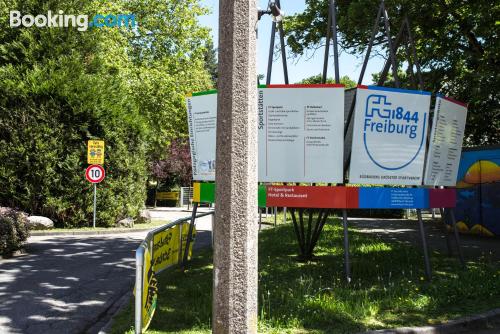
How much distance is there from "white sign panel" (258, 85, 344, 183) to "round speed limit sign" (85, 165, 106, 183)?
10.8 metres

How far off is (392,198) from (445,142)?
209cm

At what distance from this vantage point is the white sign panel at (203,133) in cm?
880

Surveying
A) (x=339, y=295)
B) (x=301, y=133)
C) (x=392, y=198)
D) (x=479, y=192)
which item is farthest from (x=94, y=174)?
(x=479, y=192)

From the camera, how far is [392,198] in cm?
806

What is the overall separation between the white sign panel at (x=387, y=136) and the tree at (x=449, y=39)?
16.1 feet

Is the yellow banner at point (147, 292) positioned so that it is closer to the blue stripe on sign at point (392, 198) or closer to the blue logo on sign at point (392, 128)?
the blue stripe on sign at point (392, 198)

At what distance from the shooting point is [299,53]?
2012 cm

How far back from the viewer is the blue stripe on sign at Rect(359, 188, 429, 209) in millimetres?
7898

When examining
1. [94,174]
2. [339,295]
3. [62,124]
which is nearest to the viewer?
[339,295]

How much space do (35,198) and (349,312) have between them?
15.1 meters

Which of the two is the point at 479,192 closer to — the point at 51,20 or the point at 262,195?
the point at 262,195

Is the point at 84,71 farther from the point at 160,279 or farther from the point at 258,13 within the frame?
the point at 258,13

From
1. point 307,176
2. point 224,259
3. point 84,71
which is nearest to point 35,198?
point 84,71

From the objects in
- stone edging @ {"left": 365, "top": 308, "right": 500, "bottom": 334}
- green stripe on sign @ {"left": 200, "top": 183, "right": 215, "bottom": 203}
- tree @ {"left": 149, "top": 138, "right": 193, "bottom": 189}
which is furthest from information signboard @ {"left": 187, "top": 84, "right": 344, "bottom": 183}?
tree @ {"left": 149, "top": 138, "right": 193, "bottom": 189}
